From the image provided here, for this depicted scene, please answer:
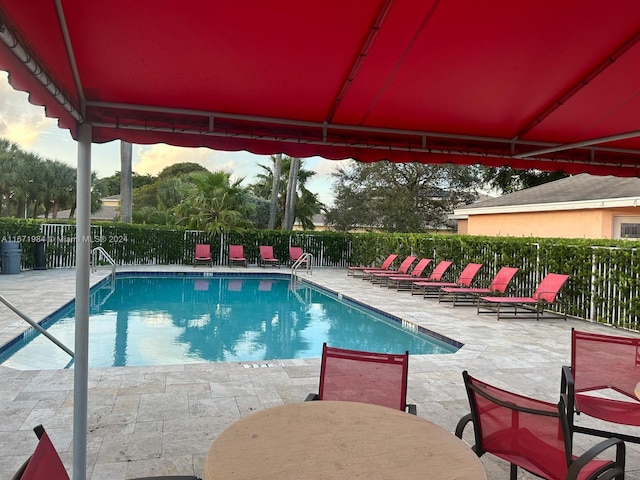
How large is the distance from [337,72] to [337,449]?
2415 millimetres

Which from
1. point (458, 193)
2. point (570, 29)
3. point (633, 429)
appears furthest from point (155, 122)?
point (458, 193)

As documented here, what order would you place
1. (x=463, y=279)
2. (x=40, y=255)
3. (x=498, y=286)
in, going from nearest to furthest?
1. (x=498, y=286)
2. (x=463, y=279)
3. (x=40, y=255)

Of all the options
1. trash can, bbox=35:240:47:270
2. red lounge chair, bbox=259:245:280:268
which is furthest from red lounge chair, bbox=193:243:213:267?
trash can, bbox=35:240:47:270

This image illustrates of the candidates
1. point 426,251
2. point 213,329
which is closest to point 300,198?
point 426,251

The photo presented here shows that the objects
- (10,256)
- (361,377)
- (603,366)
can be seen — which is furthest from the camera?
(10,256)

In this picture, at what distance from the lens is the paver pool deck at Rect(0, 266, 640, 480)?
3.44 m

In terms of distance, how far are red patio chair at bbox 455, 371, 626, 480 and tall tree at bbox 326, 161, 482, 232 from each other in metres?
28.5

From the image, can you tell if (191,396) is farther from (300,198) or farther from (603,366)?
(300,198)

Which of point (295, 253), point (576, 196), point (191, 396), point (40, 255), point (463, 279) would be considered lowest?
point (191, 396)

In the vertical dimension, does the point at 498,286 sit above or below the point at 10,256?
below

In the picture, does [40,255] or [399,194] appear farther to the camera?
[399,194]

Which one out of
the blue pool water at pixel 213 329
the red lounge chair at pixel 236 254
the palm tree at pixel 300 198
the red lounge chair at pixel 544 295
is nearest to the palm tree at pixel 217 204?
the red lounge chair at pixel 236 254

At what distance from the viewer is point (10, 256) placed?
15039 mm

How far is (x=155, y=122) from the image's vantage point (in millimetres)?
3789
